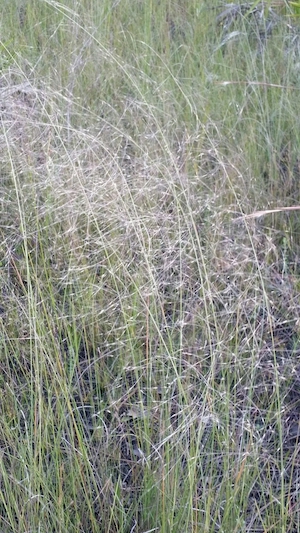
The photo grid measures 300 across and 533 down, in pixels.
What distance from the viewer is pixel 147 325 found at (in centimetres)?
150

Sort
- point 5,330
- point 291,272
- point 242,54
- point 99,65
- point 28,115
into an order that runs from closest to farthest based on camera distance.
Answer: point 5,330 → point 291,272 → point 28,115 → point 99,65 → point 242,54

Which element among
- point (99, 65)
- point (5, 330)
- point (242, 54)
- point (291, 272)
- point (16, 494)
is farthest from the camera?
point (242, 54)

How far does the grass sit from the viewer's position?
138cm

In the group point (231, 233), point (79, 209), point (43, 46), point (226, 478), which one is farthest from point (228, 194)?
point (43, 46)

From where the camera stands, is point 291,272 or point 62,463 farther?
point 291,272

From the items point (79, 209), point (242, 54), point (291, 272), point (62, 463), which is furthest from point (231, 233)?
point (242, 54)

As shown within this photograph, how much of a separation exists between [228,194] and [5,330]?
0.77m

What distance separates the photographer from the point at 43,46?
2.74 m

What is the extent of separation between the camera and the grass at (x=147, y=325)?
1.38m

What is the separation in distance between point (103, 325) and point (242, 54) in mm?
1579

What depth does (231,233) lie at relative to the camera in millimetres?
1882

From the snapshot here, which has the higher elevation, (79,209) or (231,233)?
(79,209)

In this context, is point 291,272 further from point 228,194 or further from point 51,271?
point 51,271

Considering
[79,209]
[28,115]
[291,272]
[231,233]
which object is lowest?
[291,272]
